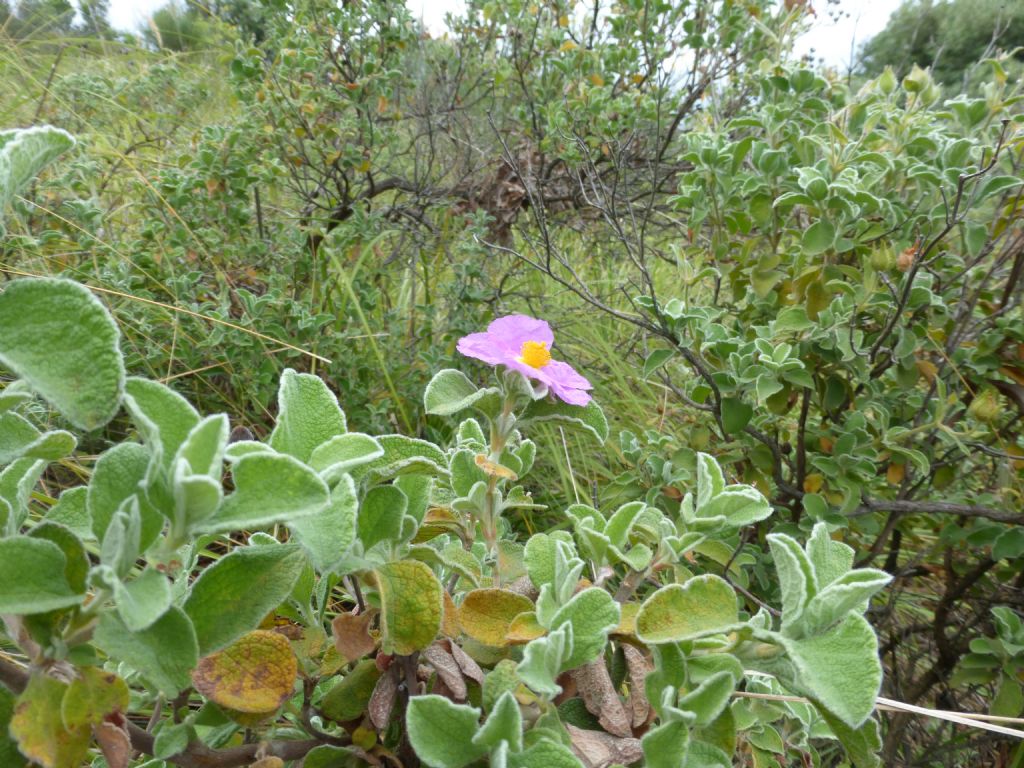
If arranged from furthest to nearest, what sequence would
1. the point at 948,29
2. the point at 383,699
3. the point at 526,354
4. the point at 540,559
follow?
1. the point at 948,29
2. the point at 526,354
3. the point at 540,559
4. the point at 383,699

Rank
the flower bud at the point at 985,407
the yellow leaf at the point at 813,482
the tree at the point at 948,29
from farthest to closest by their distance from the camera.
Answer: the tree at the point at 948,29 → the yellow leaf at the point at 813,482 → the flower bud at the point at 985,407

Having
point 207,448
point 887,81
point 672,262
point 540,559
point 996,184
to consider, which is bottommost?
point 672,262

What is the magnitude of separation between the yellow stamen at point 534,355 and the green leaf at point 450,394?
6cm

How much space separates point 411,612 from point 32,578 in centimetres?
26

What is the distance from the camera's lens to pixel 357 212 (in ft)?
7.32

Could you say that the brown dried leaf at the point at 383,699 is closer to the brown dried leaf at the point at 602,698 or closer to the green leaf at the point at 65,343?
the brown dried leaf at the point at 602,698

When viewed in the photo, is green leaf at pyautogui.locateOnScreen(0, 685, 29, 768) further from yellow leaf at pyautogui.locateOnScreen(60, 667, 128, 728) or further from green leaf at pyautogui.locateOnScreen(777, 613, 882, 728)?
green leaf at pyautogui.locateOnScreen(777, 613, 882, 728)

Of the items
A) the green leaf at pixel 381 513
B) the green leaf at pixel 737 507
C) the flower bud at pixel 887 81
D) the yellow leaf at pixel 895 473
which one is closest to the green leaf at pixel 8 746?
the green leaf at pixel 381 513

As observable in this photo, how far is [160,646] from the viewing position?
1.55 ft

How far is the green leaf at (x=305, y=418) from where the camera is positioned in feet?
1.80

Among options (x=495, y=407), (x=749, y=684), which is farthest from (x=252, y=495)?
(x=749, y=684)

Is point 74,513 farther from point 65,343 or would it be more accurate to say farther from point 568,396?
point 568,396

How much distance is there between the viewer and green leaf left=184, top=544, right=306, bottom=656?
1.67ft

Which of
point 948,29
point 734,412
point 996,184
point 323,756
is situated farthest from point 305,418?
point 948,29
